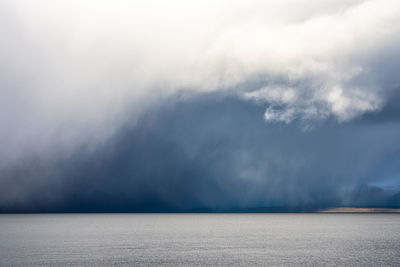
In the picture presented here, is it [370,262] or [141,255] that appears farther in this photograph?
[141,255]

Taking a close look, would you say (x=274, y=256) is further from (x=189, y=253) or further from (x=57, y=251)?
(x=57, y=251)

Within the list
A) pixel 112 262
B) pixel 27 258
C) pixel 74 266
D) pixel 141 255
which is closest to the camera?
pixel 74 266

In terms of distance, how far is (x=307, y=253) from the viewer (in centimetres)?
9844

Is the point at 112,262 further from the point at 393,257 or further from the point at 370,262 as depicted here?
the point at 393,257

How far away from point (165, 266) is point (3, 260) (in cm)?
3486

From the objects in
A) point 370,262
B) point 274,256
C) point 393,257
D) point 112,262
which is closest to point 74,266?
point 112,262

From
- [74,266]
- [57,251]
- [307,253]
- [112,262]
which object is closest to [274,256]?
[307,253]

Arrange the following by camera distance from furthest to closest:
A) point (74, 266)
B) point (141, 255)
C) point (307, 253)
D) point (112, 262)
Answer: point (307, 253), point (141, 255), point (112, 262), point (74, 266)

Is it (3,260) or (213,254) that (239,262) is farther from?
(3,260)

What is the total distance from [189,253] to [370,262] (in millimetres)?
40352

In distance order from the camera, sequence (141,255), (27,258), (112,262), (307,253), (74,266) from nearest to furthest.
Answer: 1. (74,266)
2. (112,262)
3. (27,258)
4. (141,255)
5. (307,253)

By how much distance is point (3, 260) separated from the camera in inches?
3268

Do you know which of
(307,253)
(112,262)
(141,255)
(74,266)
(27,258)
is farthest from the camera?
(307,253)

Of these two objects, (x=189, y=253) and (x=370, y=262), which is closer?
(x=370, y=262)
